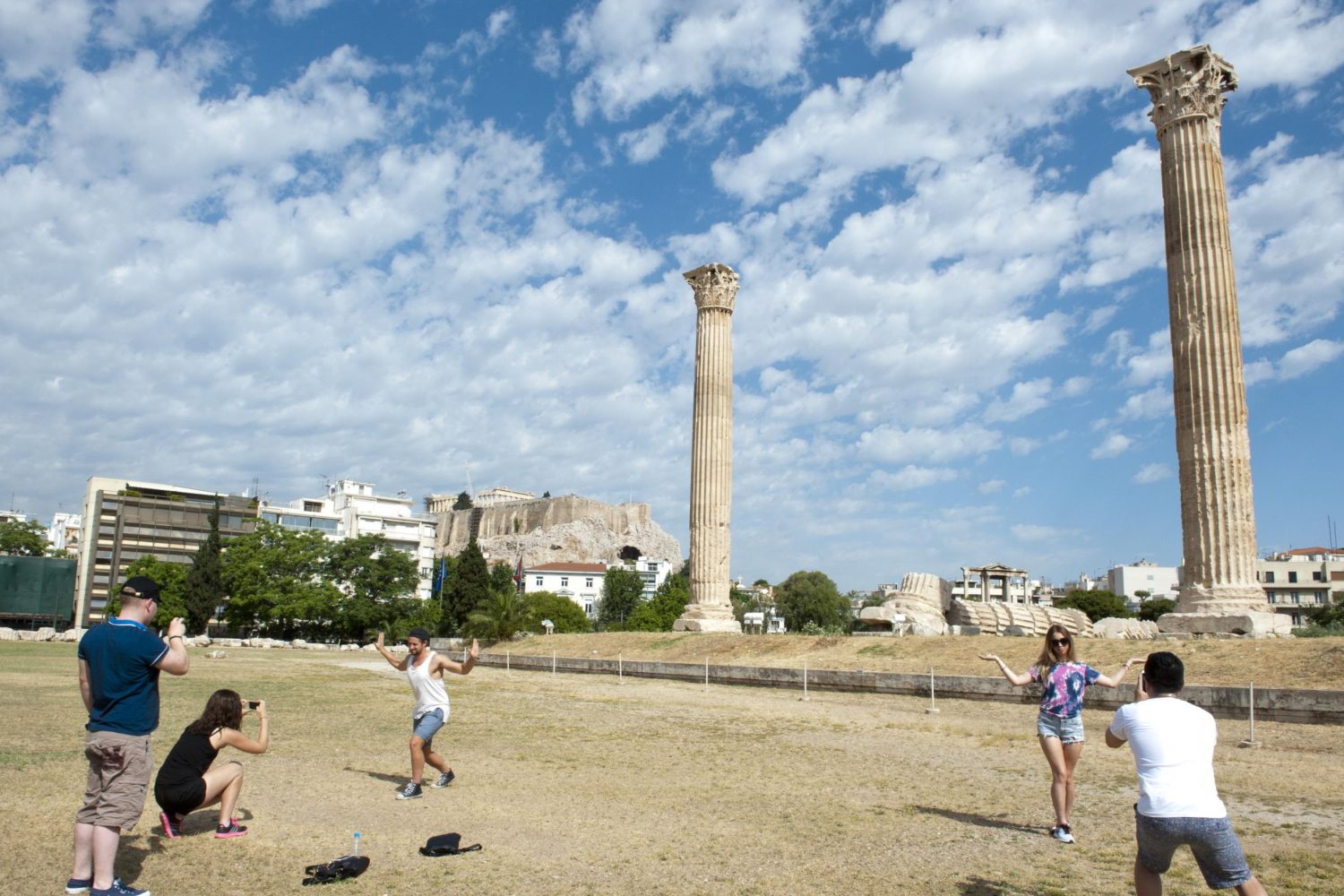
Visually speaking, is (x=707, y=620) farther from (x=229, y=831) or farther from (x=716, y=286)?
(x=229, y=831)

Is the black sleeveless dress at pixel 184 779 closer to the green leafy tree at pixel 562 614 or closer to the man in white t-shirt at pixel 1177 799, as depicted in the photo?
the man in white t-shirt at pixel 1177 799

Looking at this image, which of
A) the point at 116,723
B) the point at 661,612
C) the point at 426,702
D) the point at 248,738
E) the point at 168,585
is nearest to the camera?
the point at 116,723

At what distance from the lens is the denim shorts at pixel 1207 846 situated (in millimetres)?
4406

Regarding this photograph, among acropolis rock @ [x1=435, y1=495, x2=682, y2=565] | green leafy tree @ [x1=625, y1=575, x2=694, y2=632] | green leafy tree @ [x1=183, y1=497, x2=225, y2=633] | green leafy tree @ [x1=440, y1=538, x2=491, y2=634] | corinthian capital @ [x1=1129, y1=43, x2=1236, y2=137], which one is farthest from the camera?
acropolis rock @ [x1=435, y1=495, x2=682, y2=565]

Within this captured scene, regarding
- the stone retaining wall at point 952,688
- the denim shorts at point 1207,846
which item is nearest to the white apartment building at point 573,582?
the stone retaining wall at point 952,688

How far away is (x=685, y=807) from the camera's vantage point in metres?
8.33

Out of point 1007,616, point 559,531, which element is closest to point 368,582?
point 1007,616

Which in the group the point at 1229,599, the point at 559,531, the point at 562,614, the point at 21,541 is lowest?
the point at 562,614

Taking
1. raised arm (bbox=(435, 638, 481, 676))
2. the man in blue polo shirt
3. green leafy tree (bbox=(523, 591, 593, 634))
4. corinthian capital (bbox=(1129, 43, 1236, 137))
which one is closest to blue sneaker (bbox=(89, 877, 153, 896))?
the man in blue polo shirt

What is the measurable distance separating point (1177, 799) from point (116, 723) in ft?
18.8

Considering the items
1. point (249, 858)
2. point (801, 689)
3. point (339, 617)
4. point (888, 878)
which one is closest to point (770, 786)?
point (888, 878)

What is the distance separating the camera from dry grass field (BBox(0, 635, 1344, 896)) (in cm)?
615

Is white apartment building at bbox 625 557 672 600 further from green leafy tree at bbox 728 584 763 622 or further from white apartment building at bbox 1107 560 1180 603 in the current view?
white apartment building at bbox 1107 560 1180 603

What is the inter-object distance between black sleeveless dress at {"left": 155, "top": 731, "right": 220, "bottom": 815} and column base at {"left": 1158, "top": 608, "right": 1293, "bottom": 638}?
20.3m
